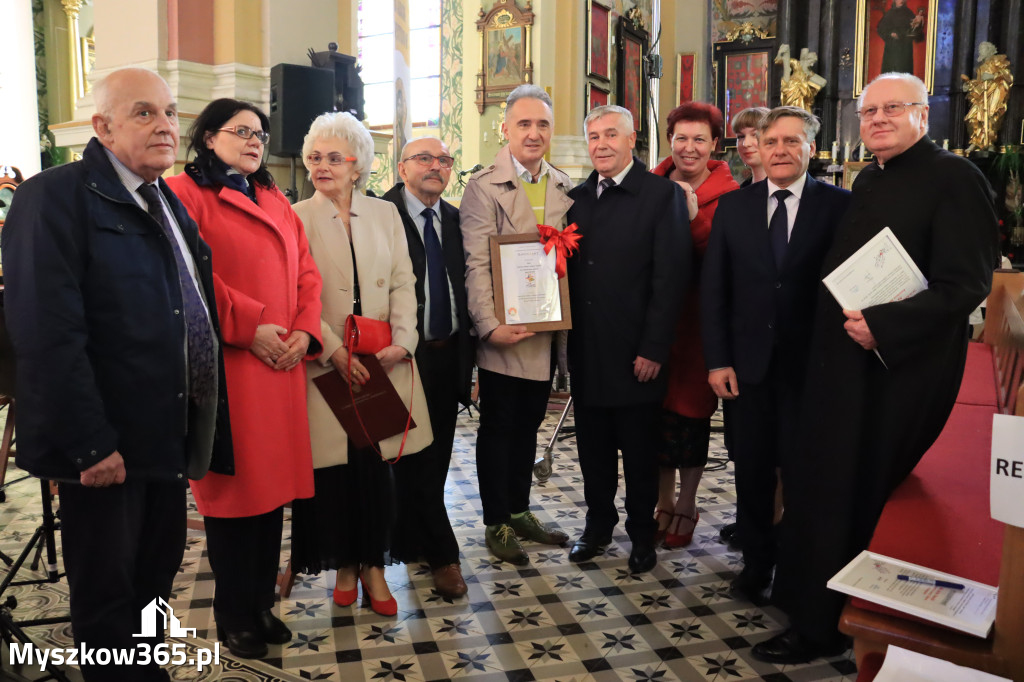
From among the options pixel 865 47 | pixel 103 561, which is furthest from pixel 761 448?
pixel 865 47

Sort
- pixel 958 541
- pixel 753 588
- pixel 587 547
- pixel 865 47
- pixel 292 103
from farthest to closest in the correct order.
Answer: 1. pixel 865 47
2. pixel 292 103
3. pixel 587 547
4. pixel 753 588
5. pixel 958 541

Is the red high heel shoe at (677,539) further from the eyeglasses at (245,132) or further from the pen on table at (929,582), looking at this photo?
the eyeglasses at (245,132)

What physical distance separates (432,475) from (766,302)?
4.13 feet

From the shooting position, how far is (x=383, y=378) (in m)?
2.62

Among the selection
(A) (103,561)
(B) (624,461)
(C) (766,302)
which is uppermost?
(C) (766,302)

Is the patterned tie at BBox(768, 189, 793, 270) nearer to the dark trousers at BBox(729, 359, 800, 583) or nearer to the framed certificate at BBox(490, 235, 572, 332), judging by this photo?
the dark trousers at BBox(729, 359, 800, 583)

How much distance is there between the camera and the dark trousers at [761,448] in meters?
2.59

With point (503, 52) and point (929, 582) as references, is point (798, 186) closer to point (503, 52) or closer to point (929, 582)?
point (929, 582)

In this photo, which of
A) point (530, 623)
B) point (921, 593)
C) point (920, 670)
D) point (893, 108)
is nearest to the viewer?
point (920, 670)

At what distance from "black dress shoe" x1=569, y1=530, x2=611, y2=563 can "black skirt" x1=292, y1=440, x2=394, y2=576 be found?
0.78m

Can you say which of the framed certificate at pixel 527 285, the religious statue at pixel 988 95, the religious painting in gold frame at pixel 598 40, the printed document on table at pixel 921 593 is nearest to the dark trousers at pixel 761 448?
the framed certificate at pixel 527 285

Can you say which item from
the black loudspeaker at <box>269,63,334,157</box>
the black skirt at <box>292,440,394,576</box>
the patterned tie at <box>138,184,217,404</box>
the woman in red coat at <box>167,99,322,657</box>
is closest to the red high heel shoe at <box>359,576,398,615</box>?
the black skirt at <box>292,440,394,576</box>

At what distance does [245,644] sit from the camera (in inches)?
94.6

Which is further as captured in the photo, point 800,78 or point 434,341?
point 800,78
